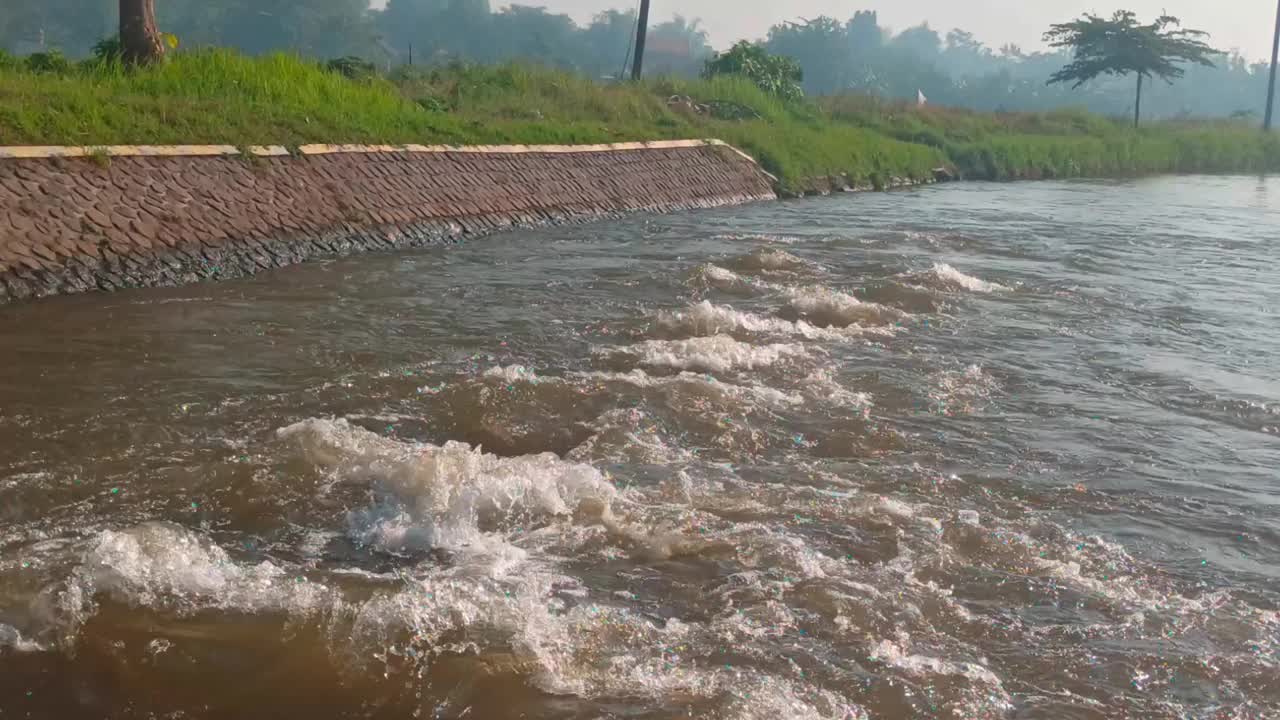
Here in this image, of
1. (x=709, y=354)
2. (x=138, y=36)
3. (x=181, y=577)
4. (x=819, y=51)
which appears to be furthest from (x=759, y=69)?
(x=819, y=51)

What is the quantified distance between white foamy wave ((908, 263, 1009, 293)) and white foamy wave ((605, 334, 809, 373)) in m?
3.40

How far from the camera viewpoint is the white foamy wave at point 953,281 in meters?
10.8

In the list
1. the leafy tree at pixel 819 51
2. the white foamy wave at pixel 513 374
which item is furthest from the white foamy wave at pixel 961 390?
the leafy tree at pixel 819 51

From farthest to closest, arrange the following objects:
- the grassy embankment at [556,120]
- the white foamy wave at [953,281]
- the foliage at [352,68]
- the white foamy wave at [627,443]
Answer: the foliage at [352,68] < the grassy embankment at [556,120] < the white foamy wave at [953,281] < the white foamy wave at [627,443]

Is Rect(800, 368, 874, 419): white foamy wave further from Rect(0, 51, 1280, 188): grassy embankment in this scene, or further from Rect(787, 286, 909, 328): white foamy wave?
Rect(0, 51, 1280, 188): grassy embankment

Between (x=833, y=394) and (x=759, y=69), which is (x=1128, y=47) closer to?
(x=759, y=69)

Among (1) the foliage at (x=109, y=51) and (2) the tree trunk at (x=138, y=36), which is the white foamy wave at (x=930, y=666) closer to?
(1) the foliage at (x=109, y=51)

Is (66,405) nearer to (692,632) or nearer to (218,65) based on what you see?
(692,632)

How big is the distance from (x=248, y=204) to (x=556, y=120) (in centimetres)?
796

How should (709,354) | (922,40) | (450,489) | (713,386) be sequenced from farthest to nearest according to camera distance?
1. (922,40)
2. (709,354)
3. (713,386)
4. (450,489)

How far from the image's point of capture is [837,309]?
366 inches

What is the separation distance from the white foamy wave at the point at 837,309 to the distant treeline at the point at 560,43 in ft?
102

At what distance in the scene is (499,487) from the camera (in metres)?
4.93

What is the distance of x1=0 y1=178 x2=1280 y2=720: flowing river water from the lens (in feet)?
11.8
